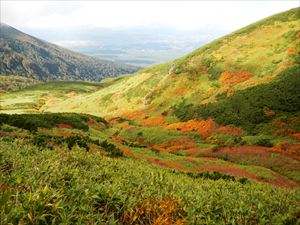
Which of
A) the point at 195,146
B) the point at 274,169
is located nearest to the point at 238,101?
the point at 195,146

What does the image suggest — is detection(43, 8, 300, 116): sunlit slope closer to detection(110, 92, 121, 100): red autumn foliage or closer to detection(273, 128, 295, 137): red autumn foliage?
detection(110, 92, 121, 100): red autumn foliage

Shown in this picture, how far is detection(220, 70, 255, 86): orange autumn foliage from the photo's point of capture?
7638cm

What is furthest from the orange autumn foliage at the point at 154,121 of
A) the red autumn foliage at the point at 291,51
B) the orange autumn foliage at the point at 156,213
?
the orange autumn foliage at the point at 156,213

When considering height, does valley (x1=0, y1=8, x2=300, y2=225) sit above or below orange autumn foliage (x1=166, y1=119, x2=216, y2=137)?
above

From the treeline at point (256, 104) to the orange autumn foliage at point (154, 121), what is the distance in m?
5.18

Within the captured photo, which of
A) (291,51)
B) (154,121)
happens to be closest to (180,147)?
(154,121)

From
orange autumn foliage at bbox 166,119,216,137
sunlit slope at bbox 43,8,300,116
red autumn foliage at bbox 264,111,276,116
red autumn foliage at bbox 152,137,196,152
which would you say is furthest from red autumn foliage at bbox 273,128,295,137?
sunlit slope at bbox 43,8,300,116

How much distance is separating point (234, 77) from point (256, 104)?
19.3 metres

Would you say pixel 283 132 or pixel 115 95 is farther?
pixel 115 95

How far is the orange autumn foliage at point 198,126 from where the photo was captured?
192ft

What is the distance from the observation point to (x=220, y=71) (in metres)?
84.1

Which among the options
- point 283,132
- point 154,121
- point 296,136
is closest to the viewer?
point 296,136

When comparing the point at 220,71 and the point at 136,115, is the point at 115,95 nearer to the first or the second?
the point at 136,115

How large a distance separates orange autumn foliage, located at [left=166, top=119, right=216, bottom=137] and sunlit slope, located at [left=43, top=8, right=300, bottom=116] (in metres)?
10.2
